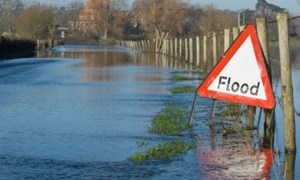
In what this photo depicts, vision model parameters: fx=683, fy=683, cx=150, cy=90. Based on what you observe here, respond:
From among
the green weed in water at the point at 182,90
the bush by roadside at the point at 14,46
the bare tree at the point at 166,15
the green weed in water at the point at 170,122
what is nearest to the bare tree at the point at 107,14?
the bare tree at the point at 166,15

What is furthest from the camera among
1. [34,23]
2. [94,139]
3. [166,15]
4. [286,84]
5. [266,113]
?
[166,15]

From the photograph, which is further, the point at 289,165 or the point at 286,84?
the point at 286,84

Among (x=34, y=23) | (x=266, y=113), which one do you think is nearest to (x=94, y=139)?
(x=266, y=113)

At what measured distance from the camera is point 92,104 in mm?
17797

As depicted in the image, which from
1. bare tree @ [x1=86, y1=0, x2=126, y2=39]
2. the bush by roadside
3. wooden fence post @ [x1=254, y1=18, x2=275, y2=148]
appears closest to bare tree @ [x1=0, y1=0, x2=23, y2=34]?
bare tree @ [x1=86, y1=0, x2=126, y2=39]

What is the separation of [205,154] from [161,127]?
2828mm

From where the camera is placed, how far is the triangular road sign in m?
10.6

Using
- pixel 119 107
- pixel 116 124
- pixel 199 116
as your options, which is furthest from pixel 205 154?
pixel 119 107

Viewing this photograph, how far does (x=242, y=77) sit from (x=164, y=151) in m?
1.73

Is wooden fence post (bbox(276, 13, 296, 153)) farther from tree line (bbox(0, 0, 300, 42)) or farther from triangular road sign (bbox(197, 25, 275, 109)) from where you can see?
tree line (bbox(0, 0, 300, 42))

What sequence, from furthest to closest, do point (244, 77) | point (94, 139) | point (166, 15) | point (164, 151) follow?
1. point (166, 15)
2. point (94, 139)
3. point (244, 77)
4. point (164, 151)

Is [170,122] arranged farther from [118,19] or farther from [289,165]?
[118,19]

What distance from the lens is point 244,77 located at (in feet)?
35.7

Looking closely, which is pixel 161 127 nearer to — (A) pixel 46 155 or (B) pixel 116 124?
(B) pixel 116 124
